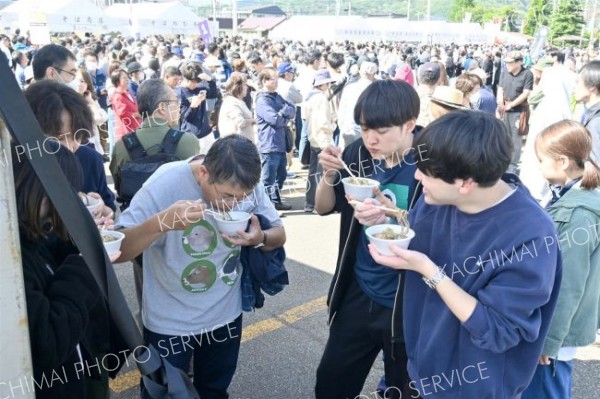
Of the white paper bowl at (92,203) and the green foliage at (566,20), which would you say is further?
the green foliage at (566,20)

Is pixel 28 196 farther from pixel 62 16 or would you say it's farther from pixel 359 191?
pixel 62 16

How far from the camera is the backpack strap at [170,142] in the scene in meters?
3.83

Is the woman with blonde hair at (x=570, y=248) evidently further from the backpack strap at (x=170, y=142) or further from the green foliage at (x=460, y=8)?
the green foliage at (x=460, y=8)

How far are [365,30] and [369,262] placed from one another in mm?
24056

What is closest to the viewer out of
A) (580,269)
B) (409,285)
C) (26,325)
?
(26,325)

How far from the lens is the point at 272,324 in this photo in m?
4.26

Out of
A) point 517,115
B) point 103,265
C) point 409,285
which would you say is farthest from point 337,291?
point 517,115

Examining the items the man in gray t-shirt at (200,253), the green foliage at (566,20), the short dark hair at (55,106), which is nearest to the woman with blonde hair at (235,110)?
the short dark hair at (55,106)

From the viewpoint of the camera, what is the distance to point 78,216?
56.6 inches

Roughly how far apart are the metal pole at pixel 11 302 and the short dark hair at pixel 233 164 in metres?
1.06

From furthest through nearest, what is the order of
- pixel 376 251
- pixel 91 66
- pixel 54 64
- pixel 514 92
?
1. pixel 91 66
2. pixel 514 92
3. pixel 54 64
4. pixel 376 251

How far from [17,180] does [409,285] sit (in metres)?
1.44

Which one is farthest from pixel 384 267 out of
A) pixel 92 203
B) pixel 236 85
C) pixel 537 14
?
pixel 537 14

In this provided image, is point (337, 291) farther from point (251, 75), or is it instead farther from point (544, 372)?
point (251, 75)
